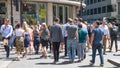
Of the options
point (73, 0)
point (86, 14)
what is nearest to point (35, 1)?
point (73, 0)

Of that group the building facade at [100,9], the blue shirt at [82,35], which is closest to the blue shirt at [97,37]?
the blue shirt at [82,35]

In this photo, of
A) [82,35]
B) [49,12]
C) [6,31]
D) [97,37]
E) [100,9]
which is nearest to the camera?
[97,37]

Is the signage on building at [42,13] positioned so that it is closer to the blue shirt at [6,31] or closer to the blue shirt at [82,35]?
the blue shirt at [6,31]

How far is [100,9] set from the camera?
97375mm

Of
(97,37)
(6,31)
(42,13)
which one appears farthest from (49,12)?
(97,37)

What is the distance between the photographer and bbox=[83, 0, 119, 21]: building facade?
8944cm

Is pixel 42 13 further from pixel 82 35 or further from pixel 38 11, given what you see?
pixel 82 35

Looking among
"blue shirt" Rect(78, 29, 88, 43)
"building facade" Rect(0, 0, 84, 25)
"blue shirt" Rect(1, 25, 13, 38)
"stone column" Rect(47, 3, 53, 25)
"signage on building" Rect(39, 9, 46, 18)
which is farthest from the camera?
"stone column" Rect(47, 3, 53, 25)

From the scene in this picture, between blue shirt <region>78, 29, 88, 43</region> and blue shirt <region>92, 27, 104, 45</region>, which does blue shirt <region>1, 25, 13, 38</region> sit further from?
blue shirt <region>92, 27, 104, 45</region>

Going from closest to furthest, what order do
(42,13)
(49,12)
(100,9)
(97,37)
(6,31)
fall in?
(97,37) < (6,31) < (42,13) < (49,12) < (100,9)

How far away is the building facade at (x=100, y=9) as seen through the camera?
293ft

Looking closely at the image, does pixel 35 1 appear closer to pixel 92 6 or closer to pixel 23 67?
pixel 23 67

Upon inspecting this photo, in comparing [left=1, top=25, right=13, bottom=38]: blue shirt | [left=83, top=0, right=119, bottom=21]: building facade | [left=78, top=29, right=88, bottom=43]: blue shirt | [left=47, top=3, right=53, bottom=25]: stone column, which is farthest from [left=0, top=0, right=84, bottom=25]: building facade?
[left=83, top=0, right=119, bottom=21]: building facade

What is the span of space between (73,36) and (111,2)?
73143mm
